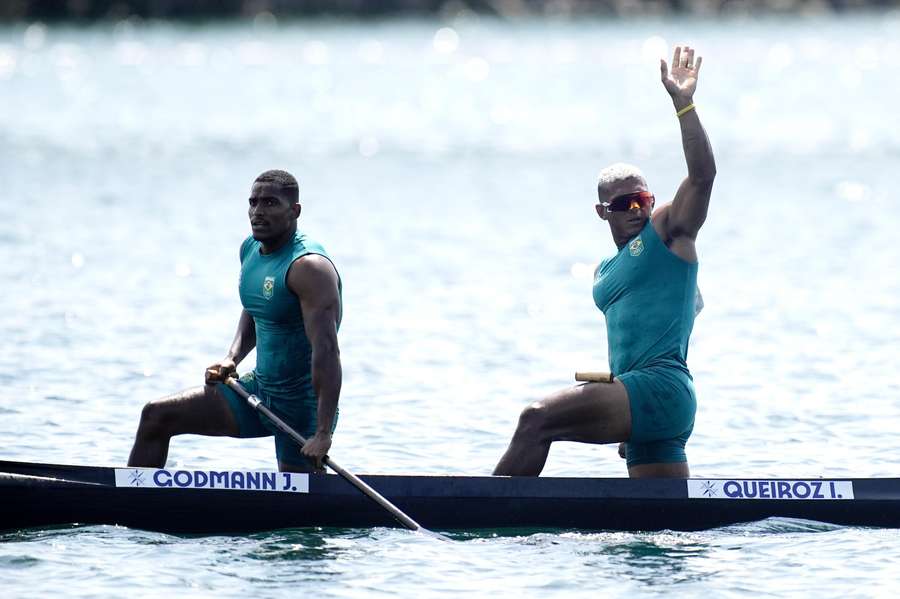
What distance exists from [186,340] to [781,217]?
16706 mm

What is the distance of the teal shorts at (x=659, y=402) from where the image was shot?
11180 mm

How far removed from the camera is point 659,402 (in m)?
11.2

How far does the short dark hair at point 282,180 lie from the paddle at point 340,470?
4.18 ft

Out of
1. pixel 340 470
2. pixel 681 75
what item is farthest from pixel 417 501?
pixel 681 75

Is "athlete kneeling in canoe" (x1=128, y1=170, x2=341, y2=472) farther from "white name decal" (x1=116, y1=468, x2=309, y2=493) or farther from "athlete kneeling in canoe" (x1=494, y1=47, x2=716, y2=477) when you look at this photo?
"athlete kneeling in canoe" (x1=494, y1=47, x2=716, y2=477)

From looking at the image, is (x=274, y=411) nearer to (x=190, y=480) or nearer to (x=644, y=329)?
(x=190, y=480)

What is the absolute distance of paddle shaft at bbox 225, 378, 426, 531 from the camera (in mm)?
11461

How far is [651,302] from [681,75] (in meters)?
1.50

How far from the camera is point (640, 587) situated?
36.0 feet

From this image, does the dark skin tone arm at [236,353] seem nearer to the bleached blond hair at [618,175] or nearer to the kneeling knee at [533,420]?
the kneeling knee at [533,420]

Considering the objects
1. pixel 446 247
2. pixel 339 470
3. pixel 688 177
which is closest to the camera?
pixel 688 177

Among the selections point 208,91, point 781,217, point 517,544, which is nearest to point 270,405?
point 517,544

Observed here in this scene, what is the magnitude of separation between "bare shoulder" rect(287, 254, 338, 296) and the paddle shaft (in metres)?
0.76

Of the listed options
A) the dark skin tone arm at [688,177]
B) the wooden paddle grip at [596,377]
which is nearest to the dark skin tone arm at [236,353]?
the wooden paddle grip at [596,377]
